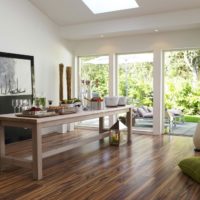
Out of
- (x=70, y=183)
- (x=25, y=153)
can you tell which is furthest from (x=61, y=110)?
(x=25, y=153)

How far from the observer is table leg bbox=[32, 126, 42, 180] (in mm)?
3594

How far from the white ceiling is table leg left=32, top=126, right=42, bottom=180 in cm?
353

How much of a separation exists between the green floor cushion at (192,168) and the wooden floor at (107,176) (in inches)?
3.0

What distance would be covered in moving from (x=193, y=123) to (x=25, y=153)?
4369mm

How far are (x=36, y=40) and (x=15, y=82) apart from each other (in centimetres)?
118

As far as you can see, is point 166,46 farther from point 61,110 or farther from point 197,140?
point 61,110

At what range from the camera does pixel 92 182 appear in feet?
11.8

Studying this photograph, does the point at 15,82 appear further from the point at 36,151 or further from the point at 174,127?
the point at 174,127

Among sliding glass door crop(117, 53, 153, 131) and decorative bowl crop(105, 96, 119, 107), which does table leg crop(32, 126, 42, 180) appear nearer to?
decorative bowl crop(105, 96, 119, 107)

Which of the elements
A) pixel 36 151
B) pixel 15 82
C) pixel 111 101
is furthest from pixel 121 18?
pixel 36 151

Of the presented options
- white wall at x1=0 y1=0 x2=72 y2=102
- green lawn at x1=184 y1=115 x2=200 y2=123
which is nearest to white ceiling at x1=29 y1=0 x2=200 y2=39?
white wall at x1=0 y1=0 x2=72 y2=102

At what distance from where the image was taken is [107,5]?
639 centimetres

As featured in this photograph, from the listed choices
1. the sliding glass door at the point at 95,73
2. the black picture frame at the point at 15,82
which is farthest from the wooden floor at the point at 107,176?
the sliding glass door at the point at 95,73

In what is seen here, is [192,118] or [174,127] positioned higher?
[192,118]
